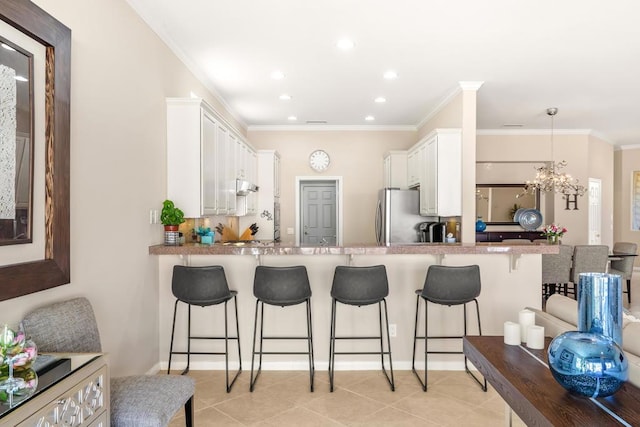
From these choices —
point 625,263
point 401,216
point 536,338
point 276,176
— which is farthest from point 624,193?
point 536,338

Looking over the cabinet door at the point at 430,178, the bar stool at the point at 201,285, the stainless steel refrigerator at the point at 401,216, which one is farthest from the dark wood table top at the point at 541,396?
the stainless steel refrigerator at the point at 401,216

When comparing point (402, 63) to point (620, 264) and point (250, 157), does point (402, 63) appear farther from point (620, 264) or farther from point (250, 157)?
point (620, 264)

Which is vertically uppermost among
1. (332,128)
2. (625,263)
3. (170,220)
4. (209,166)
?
(332,128)

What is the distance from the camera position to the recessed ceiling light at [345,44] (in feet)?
11.8

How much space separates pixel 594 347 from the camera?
133cm

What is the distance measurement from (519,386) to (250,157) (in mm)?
5059

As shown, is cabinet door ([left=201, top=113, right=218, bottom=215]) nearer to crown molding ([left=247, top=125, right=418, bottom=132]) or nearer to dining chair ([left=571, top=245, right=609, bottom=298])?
crown molding ([left=247, top=125, right=418, bottom=132])

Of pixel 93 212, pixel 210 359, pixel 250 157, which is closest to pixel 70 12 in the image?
pixel 93 212

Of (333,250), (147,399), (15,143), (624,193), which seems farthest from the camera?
(624,193)

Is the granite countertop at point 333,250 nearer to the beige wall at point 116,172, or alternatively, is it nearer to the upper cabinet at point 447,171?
the beige wall at point 116,172

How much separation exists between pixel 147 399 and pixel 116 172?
152 cm

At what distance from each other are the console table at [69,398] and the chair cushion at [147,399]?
0.71 ft

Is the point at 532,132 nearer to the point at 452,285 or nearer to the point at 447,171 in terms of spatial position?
the point at 447,171

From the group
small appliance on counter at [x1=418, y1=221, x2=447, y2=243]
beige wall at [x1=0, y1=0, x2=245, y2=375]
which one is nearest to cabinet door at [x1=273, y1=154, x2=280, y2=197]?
small appliance on counter at [x1=418, y1=221, x2=447, y2=243]
